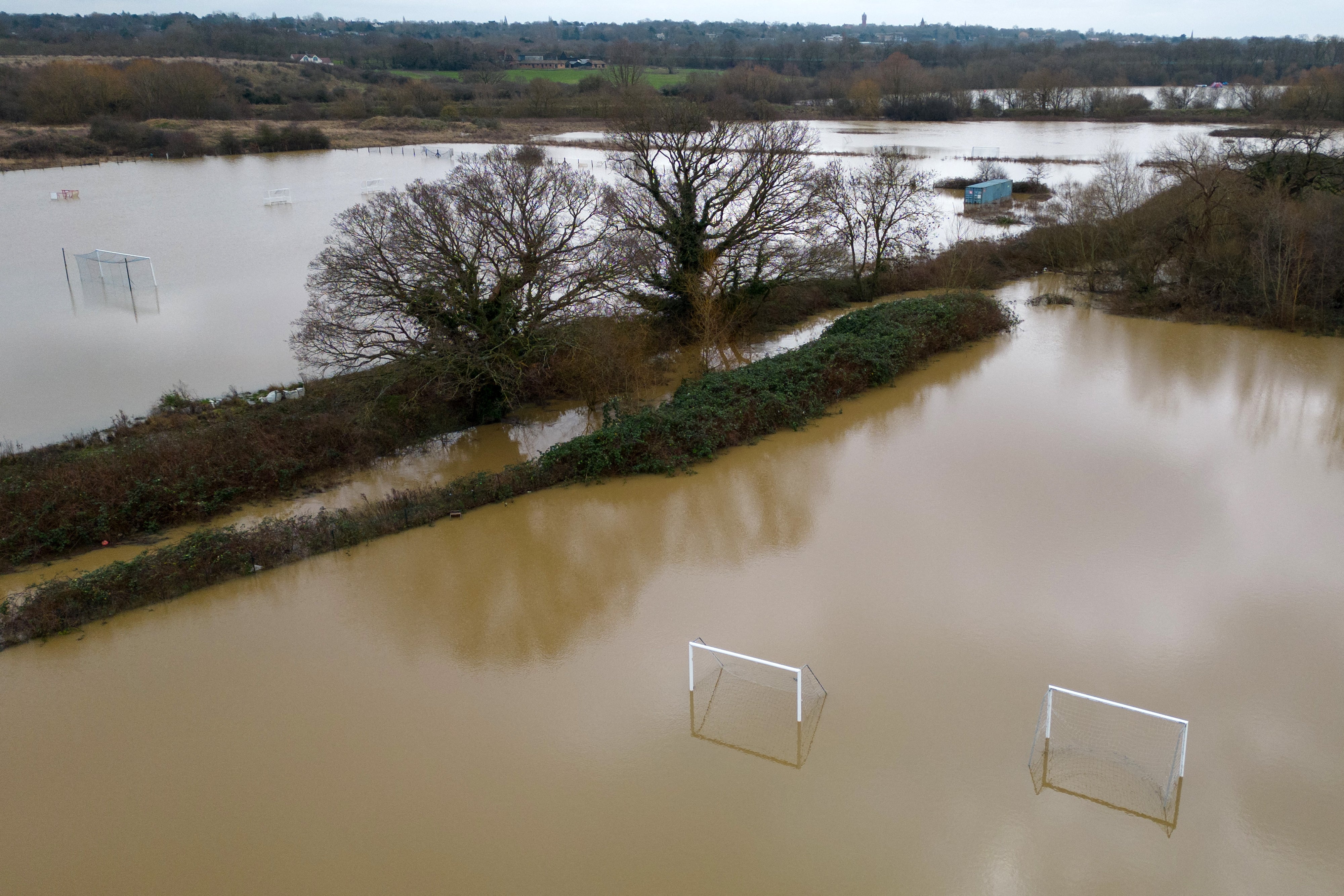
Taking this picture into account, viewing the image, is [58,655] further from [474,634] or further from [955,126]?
[955,126]

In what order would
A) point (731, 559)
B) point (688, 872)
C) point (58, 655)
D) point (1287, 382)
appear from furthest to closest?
1. point (1287, 382)
2. point (731, 559)
3. point (58, 655)
4. point (688, 872)

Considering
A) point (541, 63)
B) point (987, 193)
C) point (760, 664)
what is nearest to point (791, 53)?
point (541, 63)

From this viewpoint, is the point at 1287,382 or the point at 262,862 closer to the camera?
the point at 262,862

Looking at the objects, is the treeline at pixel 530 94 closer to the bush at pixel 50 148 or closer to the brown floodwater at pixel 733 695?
the bush at pixel 50 148

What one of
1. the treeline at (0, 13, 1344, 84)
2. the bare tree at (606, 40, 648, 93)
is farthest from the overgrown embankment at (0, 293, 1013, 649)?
the treeline at (0, 13, 1344, 84)

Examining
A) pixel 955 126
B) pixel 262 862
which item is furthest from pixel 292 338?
pixel 955 126

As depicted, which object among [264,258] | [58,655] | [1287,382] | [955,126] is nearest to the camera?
[58,655]
